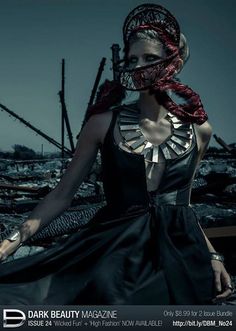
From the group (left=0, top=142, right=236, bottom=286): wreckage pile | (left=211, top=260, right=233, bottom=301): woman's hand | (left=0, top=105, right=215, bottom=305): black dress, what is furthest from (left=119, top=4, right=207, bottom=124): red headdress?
(left=0, top=142, right=236, bottom=286): wreckage pile

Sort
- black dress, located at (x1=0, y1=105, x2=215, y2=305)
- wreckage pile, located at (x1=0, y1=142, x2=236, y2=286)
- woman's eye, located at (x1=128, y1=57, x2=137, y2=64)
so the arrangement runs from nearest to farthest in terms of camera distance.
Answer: black dress, located at (x1=0, y1=105, x2=215, y2=305)
woman's eye, located at (x1=128, y1=57, x2=137, y2=64)
wreckage pile, located at (x1=0, y1=142, x2=236, y2=286)

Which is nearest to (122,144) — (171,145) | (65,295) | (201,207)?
(171,145)

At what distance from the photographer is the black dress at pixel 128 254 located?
1.46m

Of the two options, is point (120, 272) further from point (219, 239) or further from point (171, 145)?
point (219, 239)

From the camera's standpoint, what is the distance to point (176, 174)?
163 centimetres

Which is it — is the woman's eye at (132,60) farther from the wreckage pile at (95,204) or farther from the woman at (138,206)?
the wreckage pile at (95,204)

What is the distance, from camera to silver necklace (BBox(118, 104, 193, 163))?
1.65 m

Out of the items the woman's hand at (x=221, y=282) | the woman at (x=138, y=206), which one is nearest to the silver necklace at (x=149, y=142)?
the woman at (x=138, y=206)

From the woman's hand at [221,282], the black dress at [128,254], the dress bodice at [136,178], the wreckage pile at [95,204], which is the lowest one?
the wreckage pile at [95,204]

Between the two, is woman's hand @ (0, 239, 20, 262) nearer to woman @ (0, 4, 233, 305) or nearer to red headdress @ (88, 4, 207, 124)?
woman @ (0, 4, 233, 305)

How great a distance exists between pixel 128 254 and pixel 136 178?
232 millimetres

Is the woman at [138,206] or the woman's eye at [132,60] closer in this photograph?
the woman at [138,206]

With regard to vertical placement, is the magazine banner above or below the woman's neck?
below

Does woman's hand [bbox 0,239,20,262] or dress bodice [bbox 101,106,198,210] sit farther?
dress bodice [bbox 101,106,198,210]
